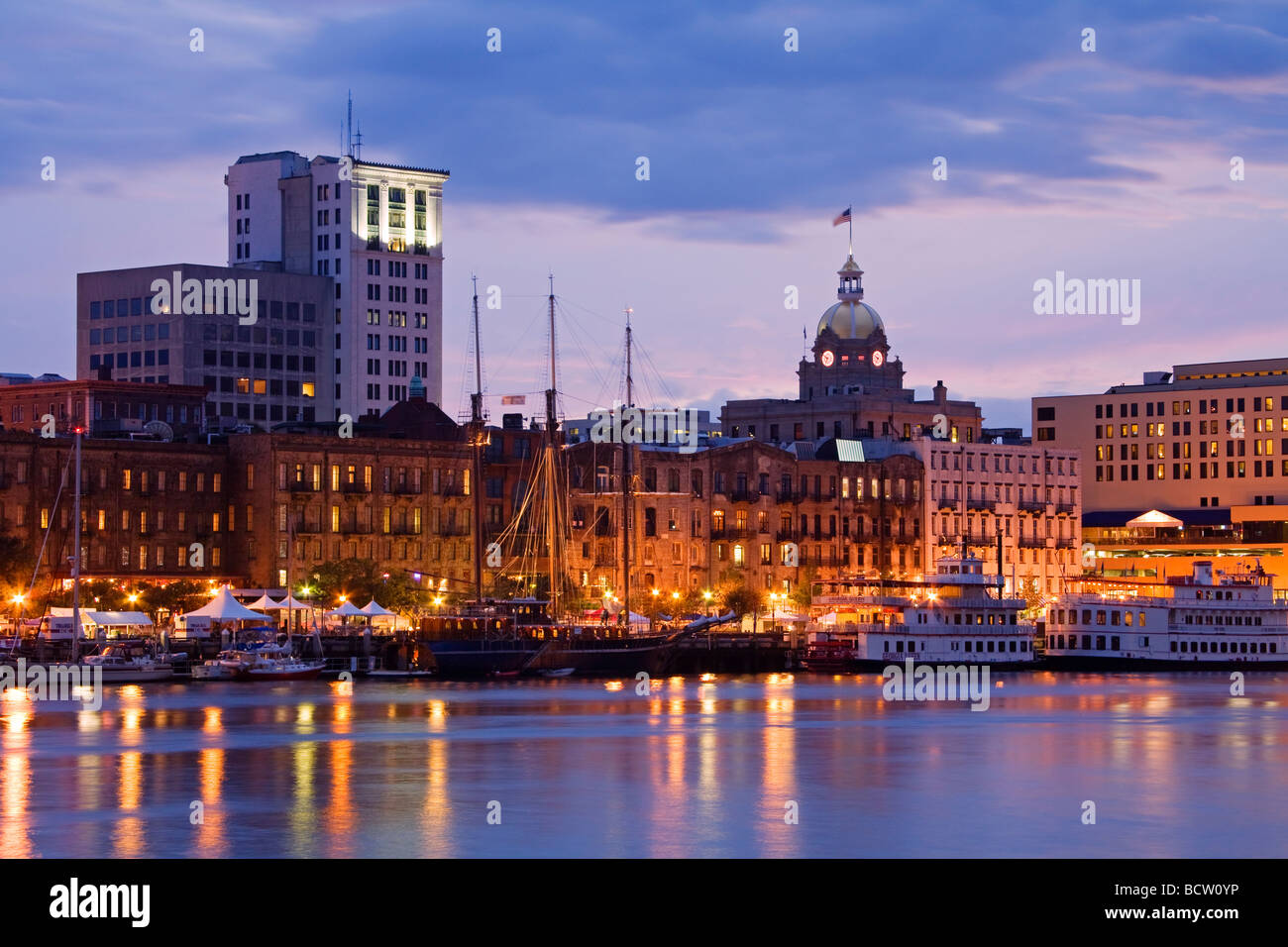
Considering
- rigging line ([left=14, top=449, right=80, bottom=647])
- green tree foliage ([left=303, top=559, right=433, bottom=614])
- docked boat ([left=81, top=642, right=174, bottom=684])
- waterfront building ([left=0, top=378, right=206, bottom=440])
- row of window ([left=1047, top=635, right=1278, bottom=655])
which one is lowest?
row of window ([left=1047, top=635, right=1278, bottom=655])

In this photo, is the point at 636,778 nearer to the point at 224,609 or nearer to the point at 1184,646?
the point at 224,609

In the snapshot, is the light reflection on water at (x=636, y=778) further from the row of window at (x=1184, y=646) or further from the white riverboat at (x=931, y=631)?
the row of window at (x=1184, y=646)

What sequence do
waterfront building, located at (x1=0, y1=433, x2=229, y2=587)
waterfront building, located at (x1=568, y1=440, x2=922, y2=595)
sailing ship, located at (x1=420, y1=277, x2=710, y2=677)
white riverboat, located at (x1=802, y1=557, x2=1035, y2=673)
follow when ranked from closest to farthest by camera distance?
sailing ship, located at (x1=420, y1=277, x2=710, y2=677)
waterfront building, located at (x1=0, y1=433, x2=229, y2=587)
white riverboat, located at (x1=802, y1=557, x2=1035, y2=673)
waterfront building, located at (x1=568, y1=440, x2=922, y2=595)

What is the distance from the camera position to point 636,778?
68312 mm

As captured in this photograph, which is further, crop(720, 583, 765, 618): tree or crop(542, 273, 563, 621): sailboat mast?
crop(720, 583, 765, 618): tree

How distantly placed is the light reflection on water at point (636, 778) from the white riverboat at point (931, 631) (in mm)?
37066

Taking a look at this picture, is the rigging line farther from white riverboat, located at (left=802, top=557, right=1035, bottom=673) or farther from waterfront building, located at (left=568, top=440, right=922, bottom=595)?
white riverboat, located at (left=802, top=557, right=1035, bottom=673)

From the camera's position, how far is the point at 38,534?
479ft

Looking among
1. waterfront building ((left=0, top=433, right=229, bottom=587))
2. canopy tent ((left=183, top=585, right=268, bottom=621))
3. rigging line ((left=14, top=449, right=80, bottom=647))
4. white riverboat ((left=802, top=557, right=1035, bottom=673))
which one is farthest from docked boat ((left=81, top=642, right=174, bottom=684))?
white riverboat ((left=802, top=557, right=1035, bottom=673))

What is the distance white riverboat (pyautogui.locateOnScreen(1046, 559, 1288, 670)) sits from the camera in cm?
15312

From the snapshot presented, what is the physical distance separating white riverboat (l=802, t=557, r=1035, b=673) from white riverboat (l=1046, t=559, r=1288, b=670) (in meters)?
4.56

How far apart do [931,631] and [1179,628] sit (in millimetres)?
19199

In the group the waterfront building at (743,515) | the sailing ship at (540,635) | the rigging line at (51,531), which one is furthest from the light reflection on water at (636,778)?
the waterfront building at (743,515)
